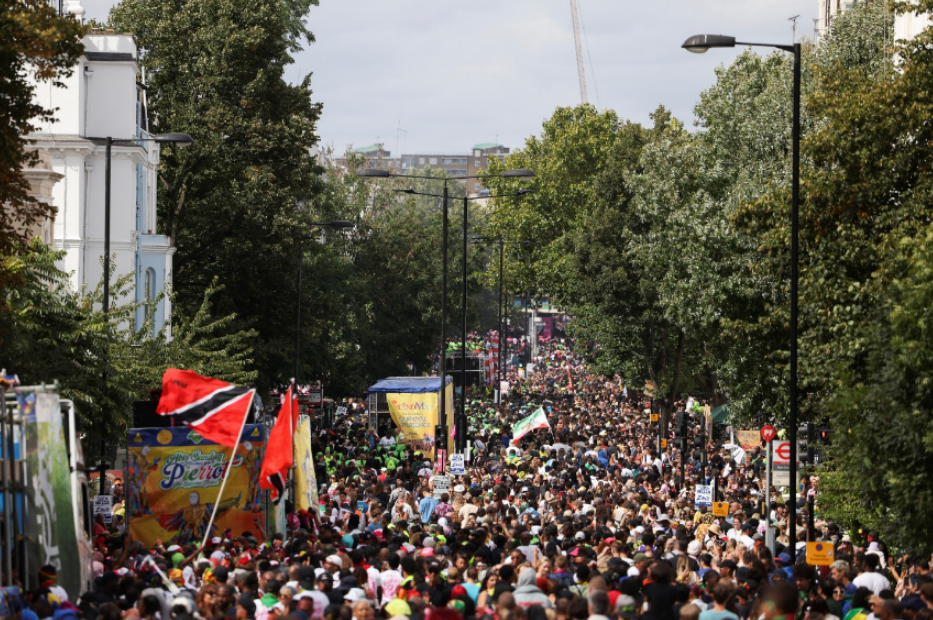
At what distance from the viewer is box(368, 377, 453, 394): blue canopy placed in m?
43.2

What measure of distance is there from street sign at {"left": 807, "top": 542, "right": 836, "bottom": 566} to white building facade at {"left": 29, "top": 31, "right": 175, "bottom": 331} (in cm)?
2414

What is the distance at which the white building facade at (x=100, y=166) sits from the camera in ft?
126

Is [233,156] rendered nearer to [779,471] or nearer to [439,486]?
[439,486]

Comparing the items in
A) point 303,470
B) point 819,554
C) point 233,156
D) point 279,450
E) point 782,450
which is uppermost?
point 233,156

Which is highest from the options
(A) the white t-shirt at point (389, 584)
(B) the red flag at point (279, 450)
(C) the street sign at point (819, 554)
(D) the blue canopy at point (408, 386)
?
(B) the red flag at point (279, 450)

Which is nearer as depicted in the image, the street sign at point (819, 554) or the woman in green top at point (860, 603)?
the woman in green top at point (860, 603)

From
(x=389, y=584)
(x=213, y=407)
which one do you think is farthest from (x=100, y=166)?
(x=389, y=584)

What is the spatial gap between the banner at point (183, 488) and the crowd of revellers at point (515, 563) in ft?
1.62

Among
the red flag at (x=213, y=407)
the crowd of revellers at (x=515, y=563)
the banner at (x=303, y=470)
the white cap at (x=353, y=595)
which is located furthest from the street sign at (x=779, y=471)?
the white cap at (x=353, y=595)

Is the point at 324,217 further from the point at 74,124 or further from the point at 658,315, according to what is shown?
the point at 74,124

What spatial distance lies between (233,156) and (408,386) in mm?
9188

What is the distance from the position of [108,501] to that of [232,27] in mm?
24610

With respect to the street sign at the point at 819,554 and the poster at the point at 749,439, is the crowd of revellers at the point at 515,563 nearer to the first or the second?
the street sign at the point at 819,554

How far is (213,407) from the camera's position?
60.0ft
